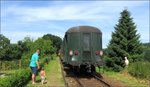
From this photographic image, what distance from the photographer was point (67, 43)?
21.3m

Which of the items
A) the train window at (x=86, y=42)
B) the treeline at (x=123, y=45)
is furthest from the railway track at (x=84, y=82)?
the treeline at (x=123, y=45)

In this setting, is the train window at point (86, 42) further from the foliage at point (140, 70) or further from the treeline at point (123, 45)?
the treeline at point (123, 45)

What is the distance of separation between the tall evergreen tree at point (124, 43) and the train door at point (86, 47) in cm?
1013

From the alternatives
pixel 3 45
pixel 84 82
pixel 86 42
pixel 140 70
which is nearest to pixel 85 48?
pixel 86 42

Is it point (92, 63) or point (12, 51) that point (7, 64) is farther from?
point (12, 51)

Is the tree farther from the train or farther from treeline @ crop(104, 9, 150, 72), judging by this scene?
the train

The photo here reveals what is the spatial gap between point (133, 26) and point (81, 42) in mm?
13250

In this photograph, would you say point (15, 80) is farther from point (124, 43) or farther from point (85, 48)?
point (124, 43)

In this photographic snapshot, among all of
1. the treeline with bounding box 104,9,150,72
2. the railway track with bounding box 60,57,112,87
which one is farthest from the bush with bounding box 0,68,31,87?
the treeline with bounding box 104,9,150,72

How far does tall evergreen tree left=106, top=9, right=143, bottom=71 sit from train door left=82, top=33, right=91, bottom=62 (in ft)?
33.2

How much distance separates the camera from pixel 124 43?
3102 cm

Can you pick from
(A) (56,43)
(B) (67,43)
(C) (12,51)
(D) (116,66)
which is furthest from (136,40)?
(A) (56,43)

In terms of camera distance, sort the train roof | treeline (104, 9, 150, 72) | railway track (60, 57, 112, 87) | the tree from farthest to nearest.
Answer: the tree < treeline (104, 9, 150, 72) < the train roof < railway track (60, 57, 112, 87)

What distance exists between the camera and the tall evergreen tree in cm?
3066
